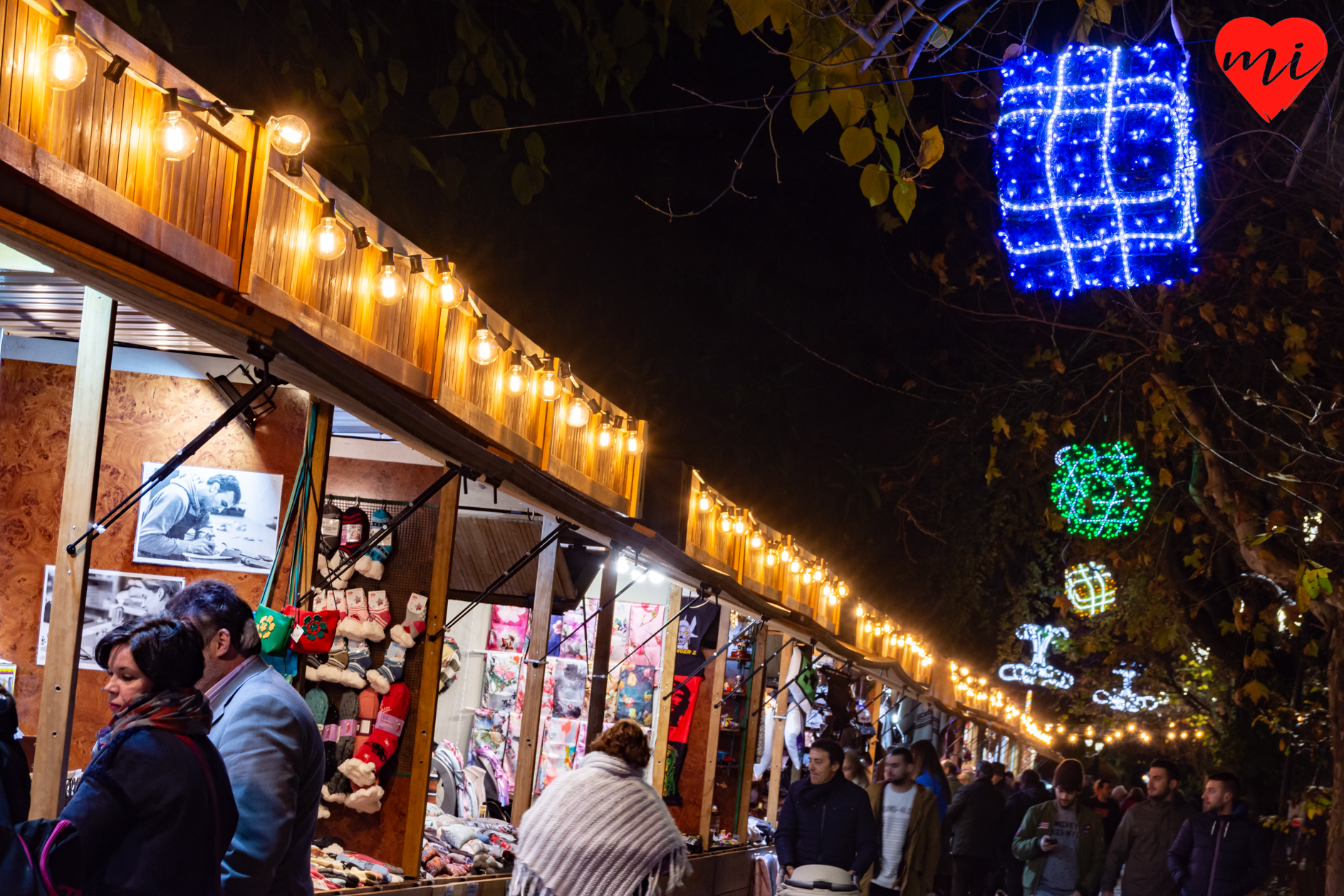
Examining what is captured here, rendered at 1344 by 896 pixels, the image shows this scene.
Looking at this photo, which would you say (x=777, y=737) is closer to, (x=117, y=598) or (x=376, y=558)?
(x=376, y=558)

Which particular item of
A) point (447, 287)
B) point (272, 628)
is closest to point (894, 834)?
point (447, 287)

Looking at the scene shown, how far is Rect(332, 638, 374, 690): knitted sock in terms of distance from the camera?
23.0 ft

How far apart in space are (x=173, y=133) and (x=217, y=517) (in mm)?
2431

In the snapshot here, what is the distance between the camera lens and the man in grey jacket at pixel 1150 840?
993 centimetres

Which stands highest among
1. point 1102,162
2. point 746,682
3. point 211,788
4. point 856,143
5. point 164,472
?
point 1102,162

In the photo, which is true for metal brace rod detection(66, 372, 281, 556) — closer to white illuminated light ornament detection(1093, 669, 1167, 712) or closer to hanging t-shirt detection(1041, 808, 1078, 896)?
hanging t-shirt detection(1041, 808, 1078, 896)

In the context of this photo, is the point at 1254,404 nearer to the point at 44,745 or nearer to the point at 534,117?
the point at 534,117

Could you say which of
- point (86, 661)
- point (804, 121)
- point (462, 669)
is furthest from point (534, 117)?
point (804, 121)

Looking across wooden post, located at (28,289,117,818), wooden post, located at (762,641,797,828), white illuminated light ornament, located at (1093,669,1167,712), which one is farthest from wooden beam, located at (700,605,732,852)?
white illuminated light ornament, located at (1093,669,1167,712)

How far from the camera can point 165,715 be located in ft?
9.48

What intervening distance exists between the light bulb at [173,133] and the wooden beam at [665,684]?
7.01 metres

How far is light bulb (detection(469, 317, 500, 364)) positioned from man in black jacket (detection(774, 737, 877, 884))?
3957mm

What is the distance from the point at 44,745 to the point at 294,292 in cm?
184

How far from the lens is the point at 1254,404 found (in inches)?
490
